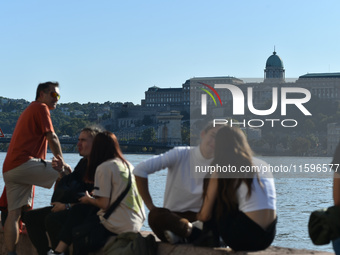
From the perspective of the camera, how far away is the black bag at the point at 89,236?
127 inches

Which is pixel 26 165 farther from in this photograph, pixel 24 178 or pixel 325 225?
pixel 325 225

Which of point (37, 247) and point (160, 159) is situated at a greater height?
point (160, 159)

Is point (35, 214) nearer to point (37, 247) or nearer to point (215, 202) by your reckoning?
point (37, 247)

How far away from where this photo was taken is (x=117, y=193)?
320 cm

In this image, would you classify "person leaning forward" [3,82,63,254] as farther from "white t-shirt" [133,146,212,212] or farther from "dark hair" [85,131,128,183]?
"white t-shirt" [133,146,212,212]

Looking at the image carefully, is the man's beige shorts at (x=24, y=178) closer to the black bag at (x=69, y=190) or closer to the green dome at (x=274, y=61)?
the black bag at (x=69, y=190)

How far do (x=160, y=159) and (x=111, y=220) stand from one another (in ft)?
1.10

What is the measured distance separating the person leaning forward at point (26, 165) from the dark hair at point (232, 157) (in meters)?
1.13

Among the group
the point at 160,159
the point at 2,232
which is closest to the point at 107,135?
the point at 160,159

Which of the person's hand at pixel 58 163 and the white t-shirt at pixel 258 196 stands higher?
the person's hand at pixel 58 163

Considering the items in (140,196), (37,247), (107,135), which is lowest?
(37,247)

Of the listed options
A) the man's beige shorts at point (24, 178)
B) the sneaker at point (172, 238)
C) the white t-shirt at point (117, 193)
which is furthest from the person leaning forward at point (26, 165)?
the sneaker at point (172, 238)

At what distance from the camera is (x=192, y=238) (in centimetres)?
303

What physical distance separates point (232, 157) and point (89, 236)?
82 centimetres
